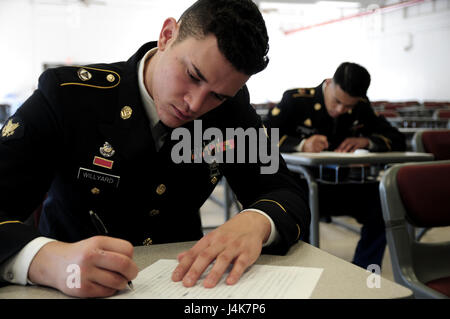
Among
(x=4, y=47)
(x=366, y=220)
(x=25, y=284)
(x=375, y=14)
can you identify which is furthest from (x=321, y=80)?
(x=4, y=47)

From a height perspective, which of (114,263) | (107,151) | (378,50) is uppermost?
(378,50)

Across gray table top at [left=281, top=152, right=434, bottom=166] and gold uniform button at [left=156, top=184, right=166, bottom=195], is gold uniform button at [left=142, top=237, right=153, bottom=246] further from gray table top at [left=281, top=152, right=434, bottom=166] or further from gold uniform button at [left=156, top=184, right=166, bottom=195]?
gray table top at [left=281, top=152, right=434, bottom=166]

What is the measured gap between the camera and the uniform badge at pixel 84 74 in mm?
943

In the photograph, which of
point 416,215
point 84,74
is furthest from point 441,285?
point 84,74

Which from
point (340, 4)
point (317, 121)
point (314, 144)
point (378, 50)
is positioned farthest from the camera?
point (378, 50)

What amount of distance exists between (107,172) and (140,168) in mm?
65

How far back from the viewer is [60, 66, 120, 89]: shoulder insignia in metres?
0.93

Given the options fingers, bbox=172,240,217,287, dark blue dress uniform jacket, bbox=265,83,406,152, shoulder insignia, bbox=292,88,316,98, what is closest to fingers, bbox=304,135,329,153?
dark blue dress uniform jacket, bbox=265,83,406,152

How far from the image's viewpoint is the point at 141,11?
10766 mm

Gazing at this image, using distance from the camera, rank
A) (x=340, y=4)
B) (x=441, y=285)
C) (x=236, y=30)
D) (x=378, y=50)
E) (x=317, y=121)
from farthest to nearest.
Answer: (x=378, y=50) < (x=340, y=4) < (x=317, y=121) < (x=441, y=285) < (x=236, y=30)

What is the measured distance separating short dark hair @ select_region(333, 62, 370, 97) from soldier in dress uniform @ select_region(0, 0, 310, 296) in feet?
4.19

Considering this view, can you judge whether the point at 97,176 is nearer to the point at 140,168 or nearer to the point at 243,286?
the point at 140,168

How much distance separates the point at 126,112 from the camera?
92cm
